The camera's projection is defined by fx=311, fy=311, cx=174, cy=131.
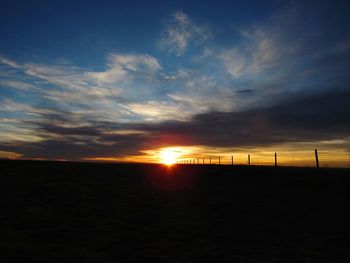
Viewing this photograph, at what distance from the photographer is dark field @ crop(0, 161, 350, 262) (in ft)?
36.8

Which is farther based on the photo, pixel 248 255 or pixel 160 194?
pixel 160 194

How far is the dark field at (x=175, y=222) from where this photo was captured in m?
11.2

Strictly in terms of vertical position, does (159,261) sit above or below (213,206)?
below

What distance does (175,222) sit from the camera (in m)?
15.6

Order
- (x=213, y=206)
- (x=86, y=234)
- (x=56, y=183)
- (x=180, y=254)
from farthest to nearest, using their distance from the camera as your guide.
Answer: (x=56, y=183) < (x=213, y=206) < (x=86, y=234) < (x=180, y=254)

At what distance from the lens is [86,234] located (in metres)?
13.2

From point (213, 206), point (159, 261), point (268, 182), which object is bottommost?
point (159, 261)

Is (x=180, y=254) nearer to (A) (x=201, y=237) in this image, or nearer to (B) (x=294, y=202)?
(A) (x=201, y=237)

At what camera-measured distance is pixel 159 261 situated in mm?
10398

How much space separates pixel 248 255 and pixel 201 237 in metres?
2.53

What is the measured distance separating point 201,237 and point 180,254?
2.41 metres

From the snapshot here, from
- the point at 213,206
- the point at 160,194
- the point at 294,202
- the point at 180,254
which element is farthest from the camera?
the point at 160,194

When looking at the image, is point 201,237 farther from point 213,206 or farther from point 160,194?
point 160,194

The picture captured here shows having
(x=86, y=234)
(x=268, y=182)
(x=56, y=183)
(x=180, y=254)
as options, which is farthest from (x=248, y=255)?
(x=56, y=183)
